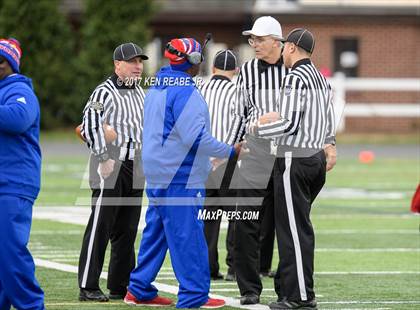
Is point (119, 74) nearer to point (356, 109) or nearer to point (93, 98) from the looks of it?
point (93, 98)

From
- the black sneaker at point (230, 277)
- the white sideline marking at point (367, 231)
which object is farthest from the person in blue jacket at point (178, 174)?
the white sideline marking at point (367, 231)

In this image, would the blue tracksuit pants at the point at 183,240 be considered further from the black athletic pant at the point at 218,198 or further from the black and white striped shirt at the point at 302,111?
the black athletic pant at the point at 218,198

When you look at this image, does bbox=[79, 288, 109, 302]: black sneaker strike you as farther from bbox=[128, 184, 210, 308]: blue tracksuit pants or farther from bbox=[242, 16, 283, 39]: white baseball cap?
bbox=[242, 16, 283, 39]: white baseball cap

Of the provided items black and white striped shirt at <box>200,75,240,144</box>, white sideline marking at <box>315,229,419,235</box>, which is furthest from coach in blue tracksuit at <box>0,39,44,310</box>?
white sideline marking at <box>315,229,419,235</box>

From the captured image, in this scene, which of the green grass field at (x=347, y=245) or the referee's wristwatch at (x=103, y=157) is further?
the green grass field at (x=347, y=245)

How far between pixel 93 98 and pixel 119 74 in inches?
12.4

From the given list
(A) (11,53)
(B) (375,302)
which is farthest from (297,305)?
(A) (11,53)

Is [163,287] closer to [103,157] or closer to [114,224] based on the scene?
[114,224]

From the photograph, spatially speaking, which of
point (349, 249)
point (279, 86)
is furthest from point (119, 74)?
point (349, 249)

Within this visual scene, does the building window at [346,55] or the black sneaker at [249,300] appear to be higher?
the building window at [346,55]

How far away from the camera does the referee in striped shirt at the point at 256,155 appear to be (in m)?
9.52

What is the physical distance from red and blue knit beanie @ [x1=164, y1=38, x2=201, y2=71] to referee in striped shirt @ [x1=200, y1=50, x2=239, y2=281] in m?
1.92

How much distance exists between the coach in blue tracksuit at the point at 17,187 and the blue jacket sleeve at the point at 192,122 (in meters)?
1.35

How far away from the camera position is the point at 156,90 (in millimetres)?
9227
